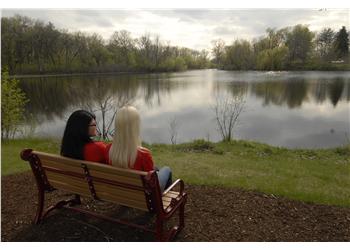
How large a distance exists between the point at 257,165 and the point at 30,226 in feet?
17.3

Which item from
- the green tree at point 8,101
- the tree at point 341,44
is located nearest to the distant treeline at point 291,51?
the tree at point 341,44

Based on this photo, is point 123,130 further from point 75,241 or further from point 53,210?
point 53,210

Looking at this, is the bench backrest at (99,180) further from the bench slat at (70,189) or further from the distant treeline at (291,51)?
the distant treeline at (291,51)

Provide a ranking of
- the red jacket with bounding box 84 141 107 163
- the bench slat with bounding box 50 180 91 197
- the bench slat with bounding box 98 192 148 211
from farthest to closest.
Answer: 1. the bench slat with bounding box 50 180 91 197
2. the red jacket with bounding box 84 141 107 163
3. the bench slat with bounding box 98 192 148 211

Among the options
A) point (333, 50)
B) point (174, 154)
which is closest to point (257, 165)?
point (174, 154)

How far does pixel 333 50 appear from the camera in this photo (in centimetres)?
6506

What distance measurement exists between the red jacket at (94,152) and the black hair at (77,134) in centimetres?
5

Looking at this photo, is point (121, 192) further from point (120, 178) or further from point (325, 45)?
point (325, 45)

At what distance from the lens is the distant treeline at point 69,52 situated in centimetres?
3859

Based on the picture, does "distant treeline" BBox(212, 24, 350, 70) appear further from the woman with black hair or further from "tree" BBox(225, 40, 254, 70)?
the woman with black hair

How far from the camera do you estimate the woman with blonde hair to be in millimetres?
3018

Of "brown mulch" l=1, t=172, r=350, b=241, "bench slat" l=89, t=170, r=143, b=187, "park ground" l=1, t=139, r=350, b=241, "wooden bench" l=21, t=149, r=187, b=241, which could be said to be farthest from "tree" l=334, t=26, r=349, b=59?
"bench slat" l=89, t=170, r=143, b=187

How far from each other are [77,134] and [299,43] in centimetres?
5863

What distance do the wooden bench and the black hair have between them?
0.38ft
